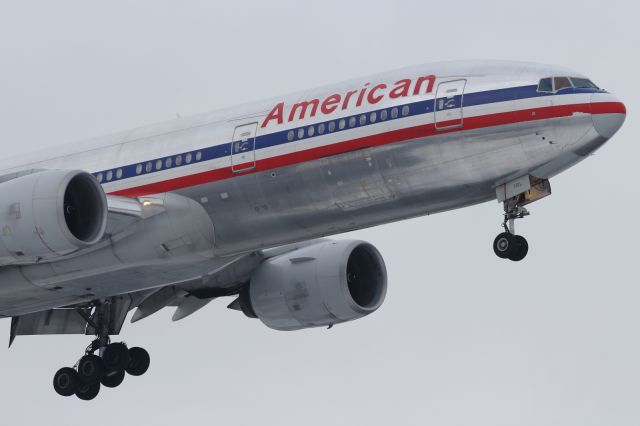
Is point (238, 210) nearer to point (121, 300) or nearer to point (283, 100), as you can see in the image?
point (283, 100)

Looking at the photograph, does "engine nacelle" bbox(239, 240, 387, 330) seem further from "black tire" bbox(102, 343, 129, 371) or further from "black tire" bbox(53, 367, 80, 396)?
"black tire" bbox(53, 367, 80, 396)

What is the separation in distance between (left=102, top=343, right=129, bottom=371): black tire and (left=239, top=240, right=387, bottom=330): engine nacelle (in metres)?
3.17

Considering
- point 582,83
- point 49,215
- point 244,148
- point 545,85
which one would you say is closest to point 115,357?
point 244,148

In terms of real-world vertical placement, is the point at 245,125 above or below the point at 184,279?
above

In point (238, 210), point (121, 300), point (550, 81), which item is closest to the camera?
point (550, 81)

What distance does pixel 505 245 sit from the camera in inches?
1291

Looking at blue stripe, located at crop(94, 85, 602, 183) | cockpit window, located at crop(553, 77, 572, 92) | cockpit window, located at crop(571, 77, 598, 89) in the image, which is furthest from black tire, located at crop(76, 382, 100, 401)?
cockpit window, located at crop(571, 77, 598, 89)

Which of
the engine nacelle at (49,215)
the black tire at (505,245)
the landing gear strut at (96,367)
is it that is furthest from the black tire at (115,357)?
the black tire at (505,245)

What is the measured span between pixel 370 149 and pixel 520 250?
3.49 metres

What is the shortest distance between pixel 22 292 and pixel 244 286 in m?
6.08

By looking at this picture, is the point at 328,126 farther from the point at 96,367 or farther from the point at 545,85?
the point at 96,367

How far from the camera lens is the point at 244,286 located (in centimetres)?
4031

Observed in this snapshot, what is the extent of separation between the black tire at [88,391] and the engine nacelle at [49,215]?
6596mm

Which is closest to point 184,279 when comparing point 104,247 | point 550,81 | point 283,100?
point 104,247
